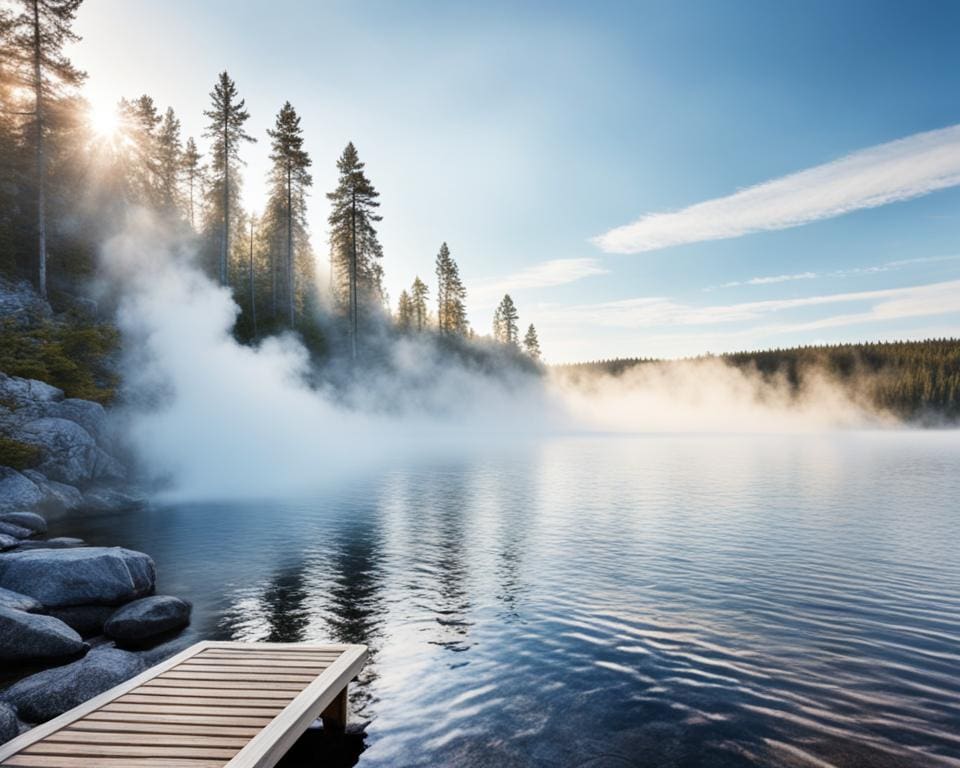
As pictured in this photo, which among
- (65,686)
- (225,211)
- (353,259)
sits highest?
(225,211)

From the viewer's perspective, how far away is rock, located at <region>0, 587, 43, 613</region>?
11172 mm

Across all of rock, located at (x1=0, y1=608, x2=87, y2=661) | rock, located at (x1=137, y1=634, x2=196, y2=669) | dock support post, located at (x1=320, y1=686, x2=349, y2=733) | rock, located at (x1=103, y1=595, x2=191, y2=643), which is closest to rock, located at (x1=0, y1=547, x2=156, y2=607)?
rock, located at (x1=103, y1=595, x2=191, y2=643)

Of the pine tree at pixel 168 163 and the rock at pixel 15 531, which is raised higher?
the pine tree at pixel 168 163

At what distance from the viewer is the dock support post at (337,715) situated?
7746 mm

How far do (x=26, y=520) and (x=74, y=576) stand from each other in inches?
413

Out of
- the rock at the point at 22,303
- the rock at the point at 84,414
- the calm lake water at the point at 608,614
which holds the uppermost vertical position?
the rock at the point at 22,303

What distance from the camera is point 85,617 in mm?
12164

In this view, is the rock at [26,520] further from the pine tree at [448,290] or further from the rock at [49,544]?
the pine tree at [448,290]

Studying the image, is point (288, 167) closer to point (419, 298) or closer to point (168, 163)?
point (168, 163)

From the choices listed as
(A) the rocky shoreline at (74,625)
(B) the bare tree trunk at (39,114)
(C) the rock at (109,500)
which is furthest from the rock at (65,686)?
(B) the bare tree trunk at (39,114)

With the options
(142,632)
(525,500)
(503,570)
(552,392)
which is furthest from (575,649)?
(552,392)

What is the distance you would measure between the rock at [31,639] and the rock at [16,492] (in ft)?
48.2

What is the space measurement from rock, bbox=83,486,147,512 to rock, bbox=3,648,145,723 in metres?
18.8

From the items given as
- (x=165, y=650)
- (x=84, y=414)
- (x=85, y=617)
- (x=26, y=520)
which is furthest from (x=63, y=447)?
(x=165, y=650)
